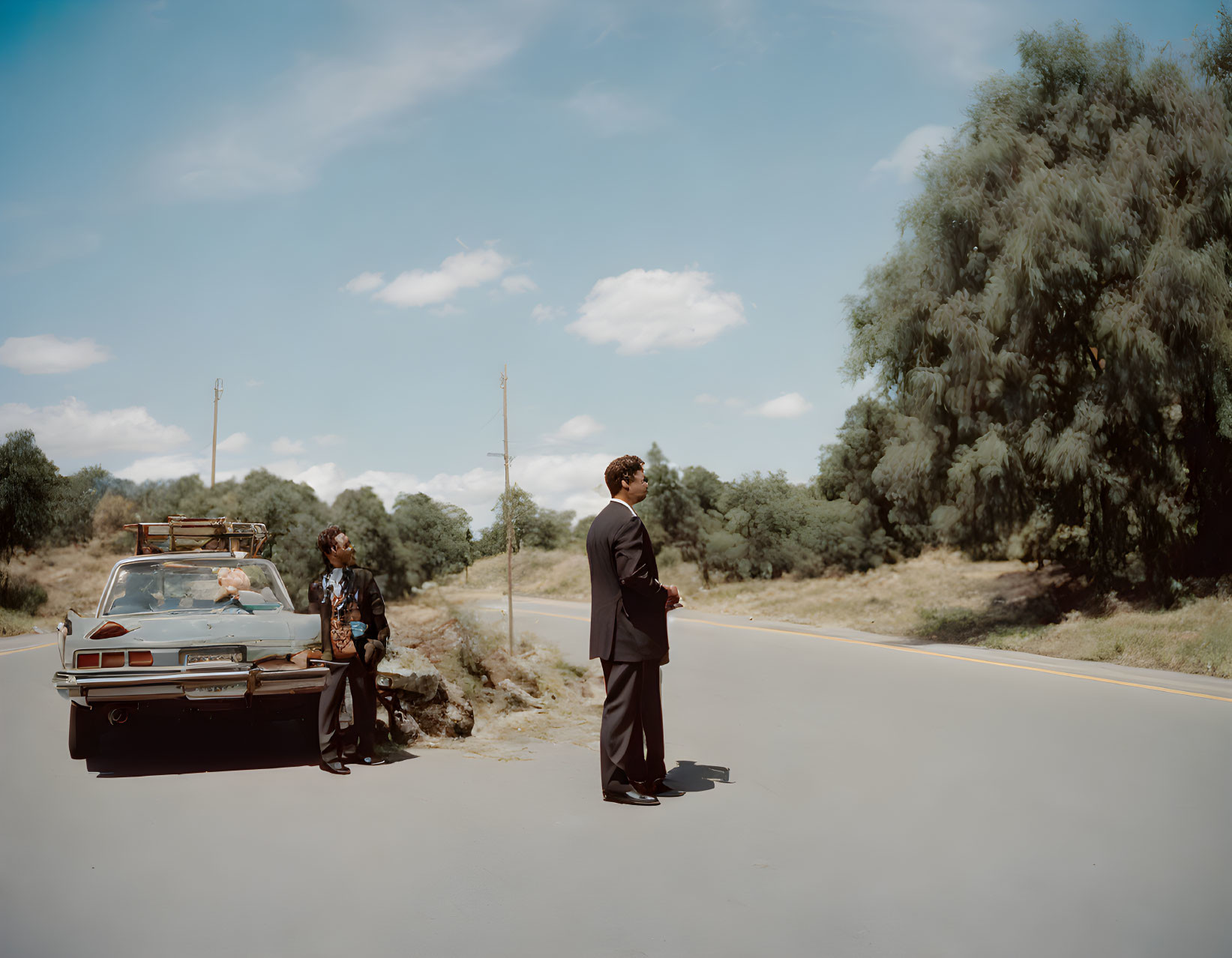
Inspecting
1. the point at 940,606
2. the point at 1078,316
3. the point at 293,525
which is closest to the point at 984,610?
the point at 940,606

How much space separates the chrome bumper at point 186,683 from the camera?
7207mm

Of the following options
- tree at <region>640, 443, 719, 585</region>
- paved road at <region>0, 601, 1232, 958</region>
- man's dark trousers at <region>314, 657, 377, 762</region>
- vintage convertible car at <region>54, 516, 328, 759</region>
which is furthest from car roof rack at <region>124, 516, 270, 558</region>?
tree at <region>640, 443, 719, 585</region>

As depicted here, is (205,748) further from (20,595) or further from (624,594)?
(20,595)

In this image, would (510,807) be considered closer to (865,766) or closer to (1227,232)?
(865,766)

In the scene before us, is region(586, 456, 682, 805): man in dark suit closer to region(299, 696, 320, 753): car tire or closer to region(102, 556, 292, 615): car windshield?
region(299, 696, 320, 753): car tire

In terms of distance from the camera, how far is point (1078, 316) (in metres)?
19.1

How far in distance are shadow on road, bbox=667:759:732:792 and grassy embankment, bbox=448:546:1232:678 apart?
8750 millimetres

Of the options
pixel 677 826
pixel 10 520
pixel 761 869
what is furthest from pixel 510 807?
pixel 10 520

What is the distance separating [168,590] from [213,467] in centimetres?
3969

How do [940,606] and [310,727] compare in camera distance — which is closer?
[310,727]

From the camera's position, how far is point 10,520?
33.7 m

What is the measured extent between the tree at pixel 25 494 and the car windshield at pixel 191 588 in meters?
28.8

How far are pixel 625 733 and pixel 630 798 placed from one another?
0.40m

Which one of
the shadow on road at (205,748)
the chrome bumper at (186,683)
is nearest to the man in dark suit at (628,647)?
the shadow on road at (205,748)
